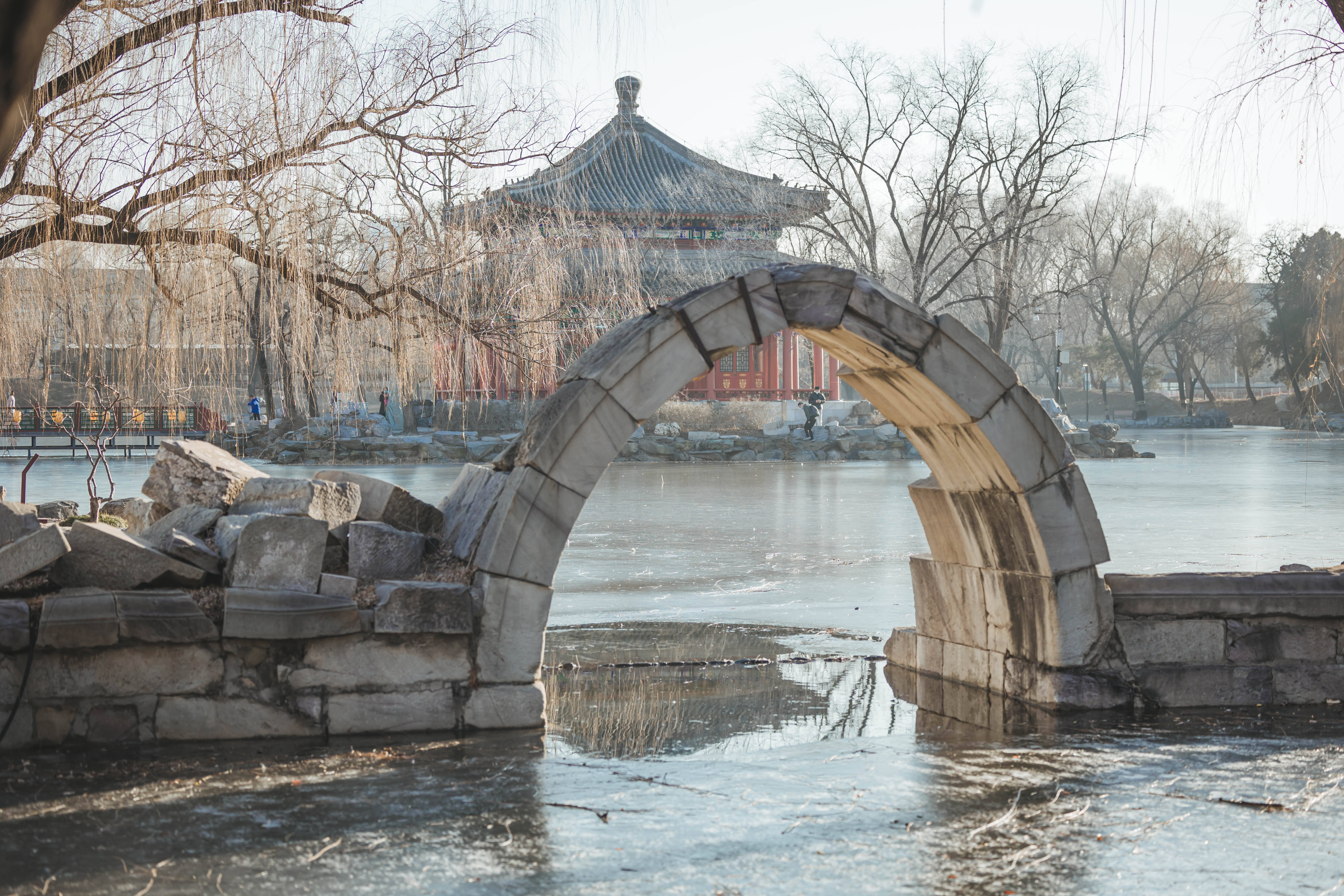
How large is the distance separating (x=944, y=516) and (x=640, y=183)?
2928cm

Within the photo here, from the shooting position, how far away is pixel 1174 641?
21.4 feet

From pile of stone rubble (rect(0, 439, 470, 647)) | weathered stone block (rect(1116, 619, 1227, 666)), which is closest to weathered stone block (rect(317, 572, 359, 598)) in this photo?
pile of stone rubble (rect(0, 439, 470, 647))

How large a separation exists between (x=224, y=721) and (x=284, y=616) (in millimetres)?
617

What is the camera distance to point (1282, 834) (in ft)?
14.2

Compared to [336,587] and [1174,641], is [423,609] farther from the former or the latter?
[1174,641]

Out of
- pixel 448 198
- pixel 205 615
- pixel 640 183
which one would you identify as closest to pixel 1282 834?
pixel 205 615

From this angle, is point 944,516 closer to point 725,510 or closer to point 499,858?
point 499,858

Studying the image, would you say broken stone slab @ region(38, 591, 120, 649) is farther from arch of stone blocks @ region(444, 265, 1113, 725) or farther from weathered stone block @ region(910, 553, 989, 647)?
weathered stone block @ region(910, 553, 989, 647)

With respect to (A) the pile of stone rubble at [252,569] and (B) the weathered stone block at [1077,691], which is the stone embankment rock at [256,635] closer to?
(A) the pile of stone rubble at [252,569]

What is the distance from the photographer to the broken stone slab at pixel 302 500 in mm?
6008

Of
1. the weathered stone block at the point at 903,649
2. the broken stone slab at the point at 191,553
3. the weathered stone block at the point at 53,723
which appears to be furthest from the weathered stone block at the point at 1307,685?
the weathered stone block at the point at 53,723

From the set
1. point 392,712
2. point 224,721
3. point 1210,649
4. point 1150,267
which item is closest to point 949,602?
point 1210,649

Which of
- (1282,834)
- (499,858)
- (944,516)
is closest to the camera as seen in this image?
(499,858)

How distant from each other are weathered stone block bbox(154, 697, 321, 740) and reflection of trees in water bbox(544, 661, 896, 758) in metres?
1.35
